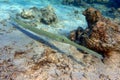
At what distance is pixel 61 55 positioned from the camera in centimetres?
566

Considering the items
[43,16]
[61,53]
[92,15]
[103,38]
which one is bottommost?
[61,53]

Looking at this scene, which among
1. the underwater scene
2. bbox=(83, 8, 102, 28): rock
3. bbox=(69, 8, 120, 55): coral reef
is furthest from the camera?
bbox=(83, 8, 102, 28): rock

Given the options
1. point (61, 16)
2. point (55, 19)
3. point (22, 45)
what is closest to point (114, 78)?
point (22, 45)

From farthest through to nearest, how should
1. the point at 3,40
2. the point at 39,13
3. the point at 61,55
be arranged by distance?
1. the point at 39,13
2. the point at 3,40
3. the point at 61,55

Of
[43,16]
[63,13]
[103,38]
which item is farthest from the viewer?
[63,13]

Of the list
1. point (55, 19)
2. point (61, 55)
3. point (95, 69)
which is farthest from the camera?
point (55, 19)

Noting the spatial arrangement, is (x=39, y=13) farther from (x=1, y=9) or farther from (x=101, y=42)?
(x=101, y=42)

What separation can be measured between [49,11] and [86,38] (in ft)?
11.9

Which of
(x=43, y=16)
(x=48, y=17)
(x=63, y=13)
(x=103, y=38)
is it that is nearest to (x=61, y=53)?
(x=103, y=38)

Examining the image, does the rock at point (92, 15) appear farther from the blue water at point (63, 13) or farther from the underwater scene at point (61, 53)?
the blue water at point (63, 13)

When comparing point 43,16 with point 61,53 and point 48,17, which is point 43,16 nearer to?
point 48,17

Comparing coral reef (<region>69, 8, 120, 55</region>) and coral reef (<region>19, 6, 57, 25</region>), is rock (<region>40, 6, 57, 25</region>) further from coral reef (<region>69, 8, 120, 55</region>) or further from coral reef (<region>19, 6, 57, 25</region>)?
coral reef (<region>69, 8, 120, 55</region>)

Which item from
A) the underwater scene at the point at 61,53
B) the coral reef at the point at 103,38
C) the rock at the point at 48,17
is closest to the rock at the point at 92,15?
the underwater scene at the point at 61,53

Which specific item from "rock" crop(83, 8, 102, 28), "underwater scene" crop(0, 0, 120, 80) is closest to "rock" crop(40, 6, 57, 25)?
"underwater scene" crop(0, 0, 120, 80)
